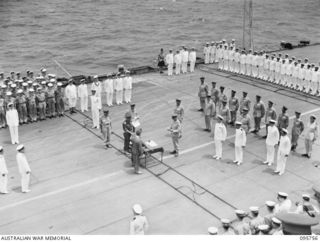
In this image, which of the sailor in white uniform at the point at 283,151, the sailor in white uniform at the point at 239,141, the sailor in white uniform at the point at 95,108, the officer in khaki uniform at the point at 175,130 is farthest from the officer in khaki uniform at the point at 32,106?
the sailor in white uniform at the point at 283,151

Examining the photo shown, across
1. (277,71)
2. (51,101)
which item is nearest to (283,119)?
(277,71)

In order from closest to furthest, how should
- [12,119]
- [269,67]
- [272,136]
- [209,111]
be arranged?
[272,136] → [12,119] → [209,111] → [269,67]

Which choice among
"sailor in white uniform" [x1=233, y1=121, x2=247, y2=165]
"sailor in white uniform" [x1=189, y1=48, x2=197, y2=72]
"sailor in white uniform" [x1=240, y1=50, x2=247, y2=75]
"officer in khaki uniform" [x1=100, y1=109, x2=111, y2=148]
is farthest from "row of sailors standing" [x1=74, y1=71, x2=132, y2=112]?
"sailor in white uniform" [x1=233, y1=121, x2=247, y2=165]

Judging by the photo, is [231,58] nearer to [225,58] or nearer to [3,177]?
[225,58]

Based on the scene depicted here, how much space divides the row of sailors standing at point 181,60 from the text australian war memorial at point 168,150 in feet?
0.45

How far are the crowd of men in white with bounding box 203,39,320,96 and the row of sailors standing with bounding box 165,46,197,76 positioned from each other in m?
1.73

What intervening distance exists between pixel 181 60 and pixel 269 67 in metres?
5.38

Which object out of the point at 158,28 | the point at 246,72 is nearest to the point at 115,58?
the point at 158,28

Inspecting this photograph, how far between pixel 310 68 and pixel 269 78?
10.4ft

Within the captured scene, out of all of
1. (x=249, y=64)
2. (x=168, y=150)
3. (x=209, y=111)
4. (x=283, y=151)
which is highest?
(x=249, y=64)

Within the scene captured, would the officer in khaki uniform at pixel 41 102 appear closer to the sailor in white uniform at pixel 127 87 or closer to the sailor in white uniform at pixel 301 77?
the sailor in white uniform at pixel 127 87

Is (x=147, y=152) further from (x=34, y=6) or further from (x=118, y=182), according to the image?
(x=34, y=6)

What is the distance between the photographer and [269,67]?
81.5ft

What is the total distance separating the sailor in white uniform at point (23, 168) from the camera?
13566 mm
